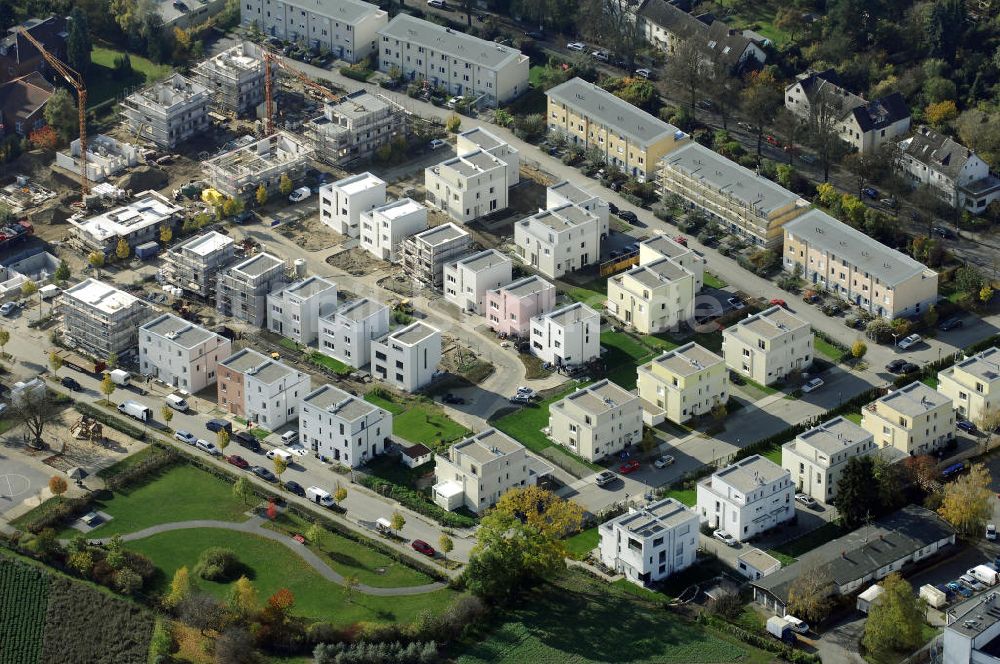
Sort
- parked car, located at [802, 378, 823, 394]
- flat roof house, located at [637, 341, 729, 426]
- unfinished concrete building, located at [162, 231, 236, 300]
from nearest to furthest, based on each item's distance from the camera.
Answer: flat roof house, located at [637, 341, 729, 426], parked car, located at [802, 378, 823, 394], unfinished concrete building, located at [162, 231, 236, 300]

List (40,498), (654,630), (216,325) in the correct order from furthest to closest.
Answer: (216,325), (40,498), (654,630)

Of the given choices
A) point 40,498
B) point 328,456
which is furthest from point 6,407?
point 328,456

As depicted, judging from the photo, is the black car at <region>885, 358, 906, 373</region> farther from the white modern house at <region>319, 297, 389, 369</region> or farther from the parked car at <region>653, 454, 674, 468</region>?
the white modern house at <region>319, 297, 389, 369</region>

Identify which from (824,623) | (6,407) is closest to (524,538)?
(824,623)

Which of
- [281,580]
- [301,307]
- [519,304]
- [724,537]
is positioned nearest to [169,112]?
[301,307]

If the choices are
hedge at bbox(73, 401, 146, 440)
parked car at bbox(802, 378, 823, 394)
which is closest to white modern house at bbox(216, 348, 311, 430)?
hedge at bbox(73, 401, 146, 440)

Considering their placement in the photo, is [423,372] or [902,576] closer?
[902,576]

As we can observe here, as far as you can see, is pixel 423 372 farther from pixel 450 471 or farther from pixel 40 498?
pixel 40 498

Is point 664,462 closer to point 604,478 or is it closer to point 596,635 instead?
point 604,478

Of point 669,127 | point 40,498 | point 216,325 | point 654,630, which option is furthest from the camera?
point 669,127
